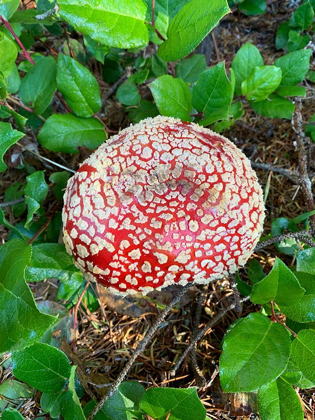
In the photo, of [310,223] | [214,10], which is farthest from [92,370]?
[214,10]

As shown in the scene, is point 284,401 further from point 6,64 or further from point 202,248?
point 6,64

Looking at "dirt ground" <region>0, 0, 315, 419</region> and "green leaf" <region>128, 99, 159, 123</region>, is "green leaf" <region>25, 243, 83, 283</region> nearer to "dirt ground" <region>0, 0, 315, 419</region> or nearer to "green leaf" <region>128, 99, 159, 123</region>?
"dirt ground" <region>0, 0, 315, 419</region>

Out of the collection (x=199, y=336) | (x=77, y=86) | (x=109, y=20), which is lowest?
(x=199, y=336)

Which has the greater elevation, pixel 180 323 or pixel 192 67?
pixel 192 67

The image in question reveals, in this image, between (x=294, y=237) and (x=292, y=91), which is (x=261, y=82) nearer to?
(x=292, y=91)

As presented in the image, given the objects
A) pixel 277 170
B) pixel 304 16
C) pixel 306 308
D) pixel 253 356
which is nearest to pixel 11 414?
pixel 253 356

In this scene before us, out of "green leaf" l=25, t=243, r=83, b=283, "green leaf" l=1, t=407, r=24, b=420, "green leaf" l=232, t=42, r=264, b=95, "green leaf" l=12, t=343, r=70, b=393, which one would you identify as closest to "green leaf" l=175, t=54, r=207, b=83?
"green leaf" l=232, t=42, r=264, b=95

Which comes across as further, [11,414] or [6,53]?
[6,53]
